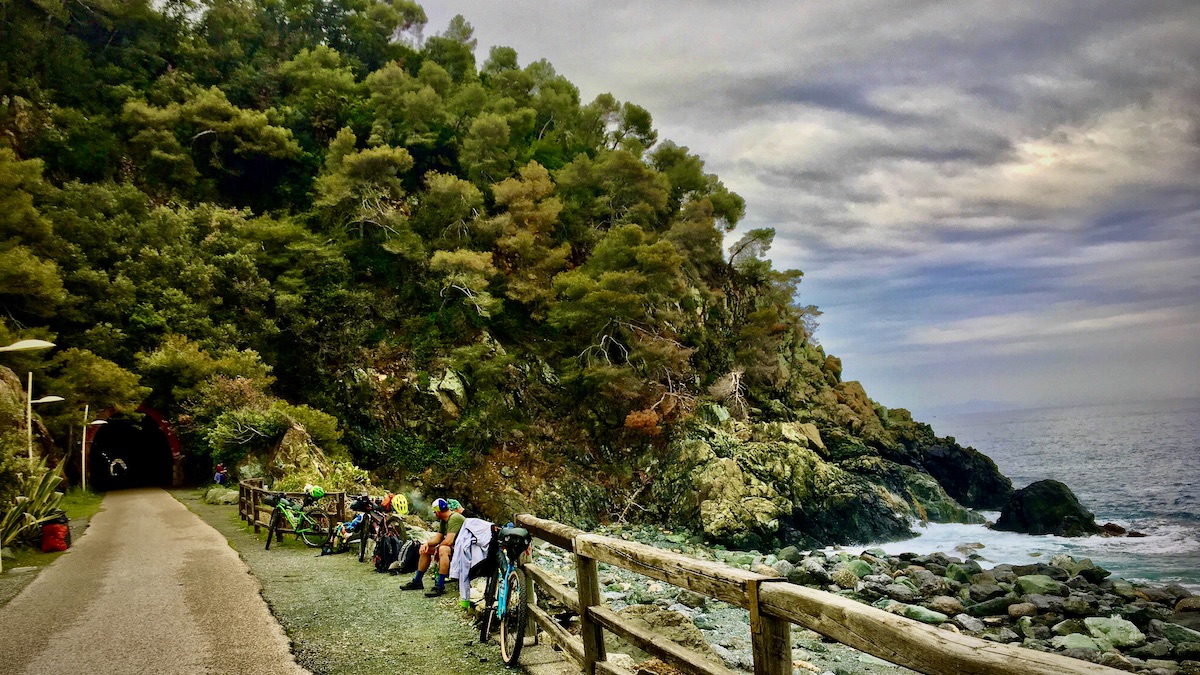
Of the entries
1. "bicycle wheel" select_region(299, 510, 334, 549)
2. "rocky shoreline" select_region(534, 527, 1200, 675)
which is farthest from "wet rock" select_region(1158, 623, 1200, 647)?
"bicycle wheel" select_region(299, 510, 334, 549)

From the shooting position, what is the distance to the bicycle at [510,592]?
5358 millimetres

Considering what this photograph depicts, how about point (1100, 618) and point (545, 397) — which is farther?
point (545, 397)

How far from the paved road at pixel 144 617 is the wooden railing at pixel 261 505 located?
144 cm

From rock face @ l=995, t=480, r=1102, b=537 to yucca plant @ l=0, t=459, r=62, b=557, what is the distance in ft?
108

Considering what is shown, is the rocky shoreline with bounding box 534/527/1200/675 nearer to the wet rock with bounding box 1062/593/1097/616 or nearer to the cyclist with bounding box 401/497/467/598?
the wet rock with bounding box 1062/593/1097/616

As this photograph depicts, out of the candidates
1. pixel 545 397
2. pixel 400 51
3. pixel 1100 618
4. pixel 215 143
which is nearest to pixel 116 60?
pixel 215 143

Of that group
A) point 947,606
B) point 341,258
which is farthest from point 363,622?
point 341,258

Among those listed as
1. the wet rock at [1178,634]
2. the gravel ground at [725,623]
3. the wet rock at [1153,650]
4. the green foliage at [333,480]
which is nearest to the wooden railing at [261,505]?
the green foliage at [333,480]

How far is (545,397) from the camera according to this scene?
95.8 ft

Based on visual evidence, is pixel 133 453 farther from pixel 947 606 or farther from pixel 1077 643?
pixel 1077 643

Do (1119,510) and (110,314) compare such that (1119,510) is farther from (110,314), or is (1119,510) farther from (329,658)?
(110,314)

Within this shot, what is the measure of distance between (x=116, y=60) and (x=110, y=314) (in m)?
20.8

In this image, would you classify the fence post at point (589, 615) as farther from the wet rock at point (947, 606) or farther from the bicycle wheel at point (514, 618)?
the wet rock at point (947, 606)

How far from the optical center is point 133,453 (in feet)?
120
